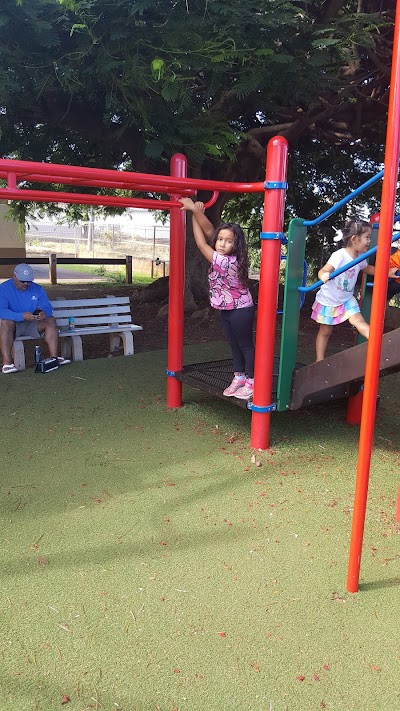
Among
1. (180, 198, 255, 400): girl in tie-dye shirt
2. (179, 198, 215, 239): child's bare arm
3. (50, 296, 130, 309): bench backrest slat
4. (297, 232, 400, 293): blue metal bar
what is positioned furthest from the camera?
(50, 296, 130, 309): bench backrest slat

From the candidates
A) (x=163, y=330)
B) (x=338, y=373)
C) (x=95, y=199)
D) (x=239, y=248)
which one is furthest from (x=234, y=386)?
(x=163, y=330)

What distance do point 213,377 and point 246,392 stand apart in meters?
0.50

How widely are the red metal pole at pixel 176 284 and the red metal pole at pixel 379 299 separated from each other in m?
2.41

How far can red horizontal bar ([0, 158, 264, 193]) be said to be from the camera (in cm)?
300

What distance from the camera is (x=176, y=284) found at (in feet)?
15.0

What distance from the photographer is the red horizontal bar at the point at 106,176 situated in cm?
300

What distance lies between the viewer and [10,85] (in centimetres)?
466

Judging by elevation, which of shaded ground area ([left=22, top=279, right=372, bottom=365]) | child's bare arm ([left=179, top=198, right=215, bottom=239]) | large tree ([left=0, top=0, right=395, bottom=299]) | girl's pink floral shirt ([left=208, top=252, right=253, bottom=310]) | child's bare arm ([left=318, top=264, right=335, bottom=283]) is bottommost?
shaded ground area ([left=22, top=279, right=372, bottom=365])

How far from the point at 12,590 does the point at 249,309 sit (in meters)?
2.41

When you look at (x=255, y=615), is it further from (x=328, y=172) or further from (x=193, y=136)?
(x=328, y=172)

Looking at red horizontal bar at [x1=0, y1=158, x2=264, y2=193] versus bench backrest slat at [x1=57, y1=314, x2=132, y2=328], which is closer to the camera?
red horizontal bar at [x1=0, y1=158, x2=264, y2=193]

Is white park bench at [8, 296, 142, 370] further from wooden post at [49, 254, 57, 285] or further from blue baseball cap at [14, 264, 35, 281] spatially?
wooden post at [49, 254, 57, 285]

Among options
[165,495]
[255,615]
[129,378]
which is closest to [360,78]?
[129,378]

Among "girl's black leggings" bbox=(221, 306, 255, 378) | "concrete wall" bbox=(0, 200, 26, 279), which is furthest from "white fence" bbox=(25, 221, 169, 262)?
"girl's black leggings" bbox=(221, 306, 255, 378)
